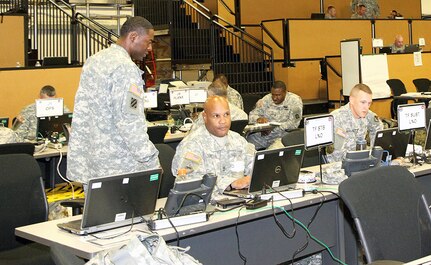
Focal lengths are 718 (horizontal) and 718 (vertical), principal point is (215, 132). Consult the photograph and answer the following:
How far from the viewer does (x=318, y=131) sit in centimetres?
497

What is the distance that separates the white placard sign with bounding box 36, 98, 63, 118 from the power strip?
4.56 m

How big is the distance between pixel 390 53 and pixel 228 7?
3.77 meters

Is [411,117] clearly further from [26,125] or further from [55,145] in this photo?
[26,125]

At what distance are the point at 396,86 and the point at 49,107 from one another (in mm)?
7103

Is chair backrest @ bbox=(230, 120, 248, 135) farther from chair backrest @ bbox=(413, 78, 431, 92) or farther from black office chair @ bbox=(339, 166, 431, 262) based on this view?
chair backrest @ bbox=(413, 78, 431, 92)

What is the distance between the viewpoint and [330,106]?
1366 centimetres

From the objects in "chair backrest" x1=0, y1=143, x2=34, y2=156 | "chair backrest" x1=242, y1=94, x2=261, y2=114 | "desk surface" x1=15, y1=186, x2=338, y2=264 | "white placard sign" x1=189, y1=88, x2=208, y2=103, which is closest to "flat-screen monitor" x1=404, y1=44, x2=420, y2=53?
"chair backrest" x1=242, y1=94, x2=261, y2=114

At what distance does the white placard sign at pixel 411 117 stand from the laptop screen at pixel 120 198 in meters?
2.53

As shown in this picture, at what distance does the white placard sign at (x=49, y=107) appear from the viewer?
7918 mm

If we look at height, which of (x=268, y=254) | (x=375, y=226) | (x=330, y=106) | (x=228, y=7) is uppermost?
(x=228, y=7)

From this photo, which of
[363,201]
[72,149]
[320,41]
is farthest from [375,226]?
[320,41]

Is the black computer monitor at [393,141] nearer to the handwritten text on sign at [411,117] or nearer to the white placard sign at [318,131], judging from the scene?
the handwritten text on sign at [411,117]

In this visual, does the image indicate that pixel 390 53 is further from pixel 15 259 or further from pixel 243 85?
pixel 15 259

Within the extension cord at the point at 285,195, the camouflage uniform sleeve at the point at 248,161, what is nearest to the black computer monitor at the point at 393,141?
the camouflage uniform sleeve at the point at 248,161
